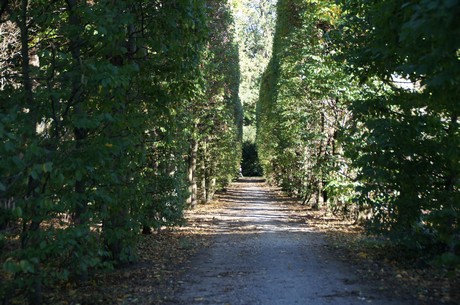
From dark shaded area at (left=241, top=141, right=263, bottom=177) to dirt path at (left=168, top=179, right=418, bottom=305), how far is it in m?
60.9

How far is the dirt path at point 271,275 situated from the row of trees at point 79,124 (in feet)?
5.00

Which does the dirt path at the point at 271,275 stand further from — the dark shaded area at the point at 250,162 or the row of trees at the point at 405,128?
the dark shaded area at the point at 250,162

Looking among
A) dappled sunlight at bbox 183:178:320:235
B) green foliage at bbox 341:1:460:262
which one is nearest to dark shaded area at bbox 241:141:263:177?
dappled sunlight at bbox 183:178:320:235

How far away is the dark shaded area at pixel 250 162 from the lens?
76188mm

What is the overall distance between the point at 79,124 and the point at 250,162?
74.5 meters

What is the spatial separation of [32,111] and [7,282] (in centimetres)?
195

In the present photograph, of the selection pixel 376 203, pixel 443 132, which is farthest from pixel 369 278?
pixel 443 132

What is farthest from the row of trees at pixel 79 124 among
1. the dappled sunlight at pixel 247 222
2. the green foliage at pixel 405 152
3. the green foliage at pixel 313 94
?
the dappled sunlight at pixel 247 222

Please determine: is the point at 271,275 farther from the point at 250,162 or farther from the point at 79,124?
the point at 250,162

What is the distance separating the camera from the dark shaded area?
76.2 metres

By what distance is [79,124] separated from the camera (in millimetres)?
5211

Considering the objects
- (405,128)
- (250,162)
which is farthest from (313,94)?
(250,162)

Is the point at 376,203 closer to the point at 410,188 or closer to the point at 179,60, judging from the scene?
the point at 410,188

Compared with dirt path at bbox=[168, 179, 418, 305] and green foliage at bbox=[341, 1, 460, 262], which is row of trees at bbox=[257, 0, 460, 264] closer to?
green foliage at bbox=[341, 1, 460, 262]
